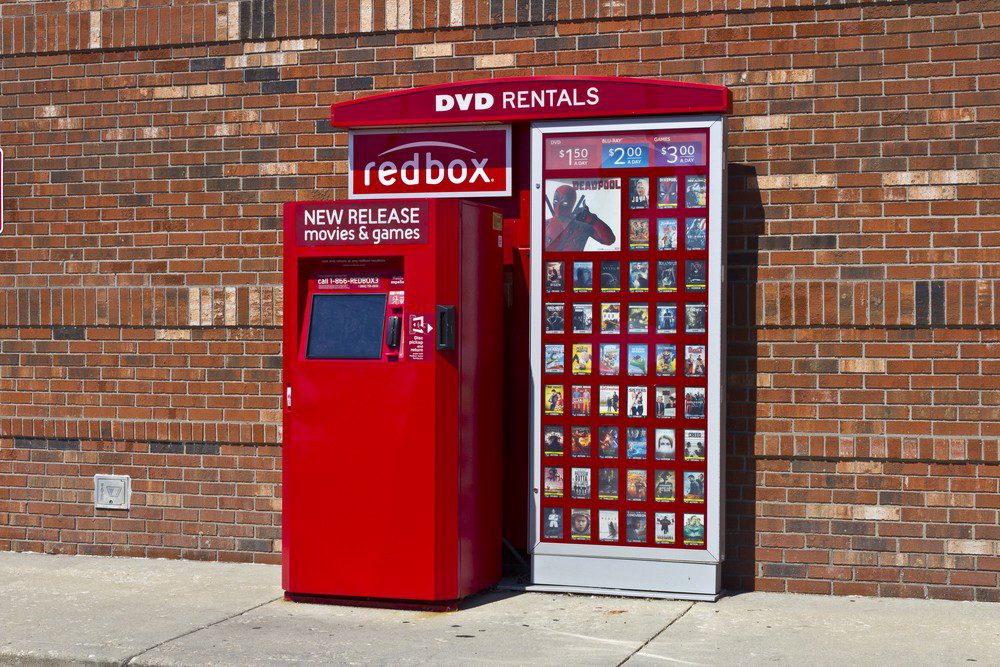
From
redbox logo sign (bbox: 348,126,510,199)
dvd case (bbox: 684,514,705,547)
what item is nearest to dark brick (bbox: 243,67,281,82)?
redbox logo sign (bbox: 348,126,510,199)

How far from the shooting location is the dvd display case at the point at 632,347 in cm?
766

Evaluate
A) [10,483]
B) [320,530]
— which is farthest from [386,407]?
[10,483]

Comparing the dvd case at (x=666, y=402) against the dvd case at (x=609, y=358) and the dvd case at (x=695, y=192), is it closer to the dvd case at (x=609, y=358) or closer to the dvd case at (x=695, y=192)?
the dvd case at (x=609, y=358)

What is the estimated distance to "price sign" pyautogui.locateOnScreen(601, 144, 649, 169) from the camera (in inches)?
307

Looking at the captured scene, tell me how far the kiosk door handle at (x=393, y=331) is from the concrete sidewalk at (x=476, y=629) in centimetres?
150

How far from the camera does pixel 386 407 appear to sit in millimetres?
7414

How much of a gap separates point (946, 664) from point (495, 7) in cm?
480

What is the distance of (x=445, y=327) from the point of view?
289 inches

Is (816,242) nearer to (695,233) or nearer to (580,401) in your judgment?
(695,233)

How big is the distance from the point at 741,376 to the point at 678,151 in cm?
141

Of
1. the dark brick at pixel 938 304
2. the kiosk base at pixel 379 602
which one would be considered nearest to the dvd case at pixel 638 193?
the dark brick at pixel 938 304

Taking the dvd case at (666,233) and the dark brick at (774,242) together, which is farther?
the dark brick at (774,242)

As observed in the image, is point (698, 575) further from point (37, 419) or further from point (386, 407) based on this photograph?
point (37, 419)

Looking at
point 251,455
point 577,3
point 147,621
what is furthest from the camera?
point 251,455
